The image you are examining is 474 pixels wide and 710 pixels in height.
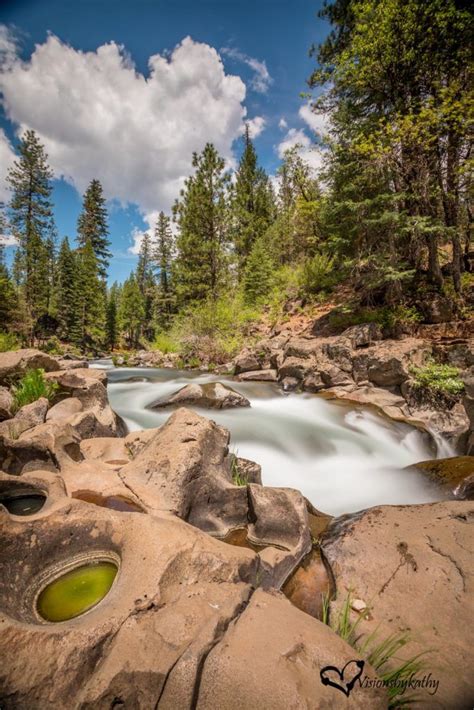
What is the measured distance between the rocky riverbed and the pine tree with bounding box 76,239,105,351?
33638 mm

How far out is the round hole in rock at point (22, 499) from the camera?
307cm

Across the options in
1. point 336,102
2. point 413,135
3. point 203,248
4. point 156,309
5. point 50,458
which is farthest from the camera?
point 156,309

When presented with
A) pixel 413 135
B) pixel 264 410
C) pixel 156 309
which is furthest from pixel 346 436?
pixel 156 309

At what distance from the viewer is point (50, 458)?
4109 mm

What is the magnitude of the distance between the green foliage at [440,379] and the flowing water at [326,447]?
1.47 meters

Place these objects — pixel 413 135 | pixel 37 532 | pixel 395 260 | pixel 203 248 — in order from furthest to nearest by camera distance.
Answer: pixel 203 248
pixel 395 260
pixel 413 135
pixel 37 532

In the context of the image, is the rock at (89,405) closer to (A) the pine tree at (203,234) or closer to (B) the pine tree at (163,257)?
(A) the pine tree at (203,234)

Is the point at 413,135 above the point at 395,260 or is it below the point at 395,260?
above

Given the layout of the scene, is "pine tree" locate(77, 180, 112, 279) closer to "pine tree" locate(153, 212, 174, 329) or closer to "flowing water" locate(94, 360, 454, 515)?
"pine tree" locate(153, 212, 174, 329)

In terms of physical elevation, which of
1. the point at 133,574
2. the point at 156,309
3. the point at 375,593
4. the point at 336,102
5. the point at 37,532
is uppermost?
the point at 336,102

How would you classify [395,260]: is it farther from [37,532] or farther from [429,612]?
[37,532]

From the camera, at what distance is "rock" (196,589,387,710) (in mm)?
1351

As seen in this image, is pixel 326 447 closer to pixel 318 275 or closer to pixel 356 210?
pixel 356 210

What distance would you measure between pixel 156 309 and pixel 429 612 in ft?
139
